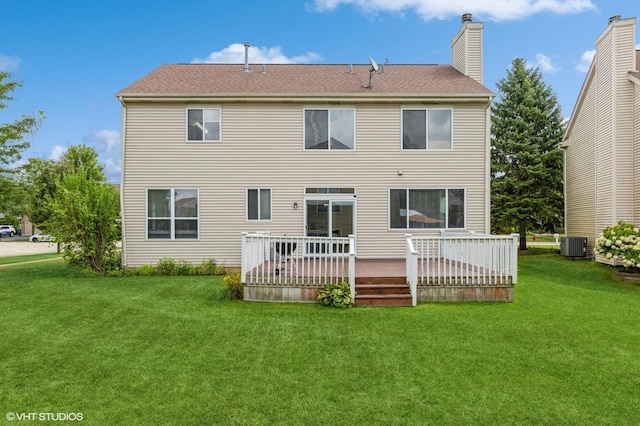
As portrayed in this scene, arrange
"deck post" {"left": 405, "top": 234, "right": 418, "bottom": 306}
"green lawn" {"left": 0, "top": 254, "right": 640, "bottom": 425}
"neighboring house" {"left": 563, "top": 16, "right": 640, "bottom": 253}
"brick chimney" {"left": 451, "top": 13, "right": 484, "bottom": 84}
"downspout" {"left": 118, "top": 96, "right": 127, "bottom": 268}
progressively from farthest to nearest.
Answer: "brick chimney" {"left": 451, "top": 13, "right": 484, "bottom": 84} → "neighboring house" {"left": 563, "top": 16, "right": 640, "bottom": 253} → "downspout" {"left": 118, "top": 96, "right": 127, "bottom": 268} → "deck post" {"left": 405, "top": 234, "right": 418, "bottom": 306} → "green lawn" {"left": 0, "top": 254, "right": 640, "bottom": 425}

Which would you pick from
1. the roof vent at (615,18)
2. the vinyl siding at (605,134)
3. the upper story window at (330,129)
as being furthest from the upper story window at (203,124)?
the roof vent at (615,18)

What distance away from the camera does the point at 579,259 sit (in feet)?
48.7

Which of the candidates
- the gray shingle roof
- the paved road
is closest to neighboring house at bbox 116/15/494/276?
the gray shingle roof

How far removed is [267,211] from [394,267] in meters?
4.58

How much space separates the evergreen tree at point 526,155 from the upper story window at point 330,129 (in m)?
9.74

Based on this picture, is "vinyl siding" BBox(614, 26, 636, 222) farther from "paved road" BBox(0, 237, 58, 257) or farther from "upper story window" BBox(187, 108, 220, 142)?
"paved road" BBox(0, 237, 58, 257)

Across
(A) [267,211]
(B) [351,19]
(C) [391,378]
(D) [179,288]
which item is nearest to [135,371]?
(C) [391,378]

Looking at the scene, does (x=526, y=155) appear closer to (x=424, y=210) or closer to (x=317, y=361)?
(x=424, y=210)

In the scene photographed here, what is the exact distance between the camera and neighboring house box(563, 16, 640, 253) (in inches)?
496

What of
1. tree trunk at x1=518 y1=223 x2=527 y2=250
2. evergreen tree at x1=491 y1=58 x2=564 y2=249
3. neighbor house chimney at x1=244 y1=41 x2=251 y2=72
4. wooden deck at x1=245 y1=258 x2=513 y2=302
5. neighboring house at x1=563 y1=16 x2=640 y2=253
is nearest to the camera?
wooden deck at x1=245 y1=258 x2=513 y2=302

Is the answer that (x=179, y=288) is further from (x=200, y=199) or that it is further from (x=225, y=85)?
(x=225, y=85)

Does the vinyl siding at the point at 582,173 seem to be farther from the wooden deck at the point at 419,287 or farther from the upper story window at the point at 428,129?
the wooden deck at the point at 419,287

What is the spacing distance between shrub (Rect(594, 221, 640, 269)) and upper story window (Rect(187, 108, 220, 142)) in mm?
12157

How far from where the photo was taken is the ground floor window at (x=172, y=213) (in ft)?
39.2
